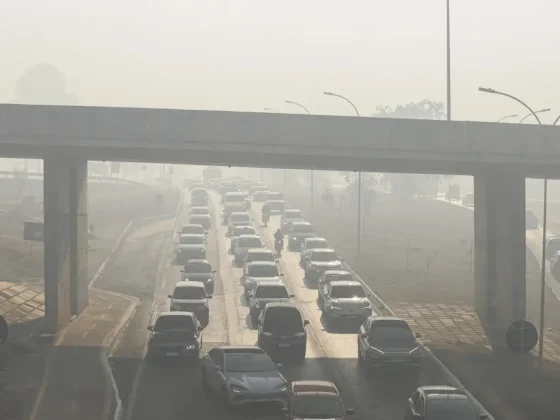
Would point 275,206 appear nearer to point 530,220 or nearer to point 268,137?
point 530,220

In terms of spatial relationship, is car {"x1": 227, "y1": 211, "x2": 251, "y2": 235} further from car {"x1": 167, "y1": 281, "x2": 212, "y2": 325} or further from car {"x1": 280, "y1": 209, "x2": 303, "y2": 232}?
car {"x1": 167, "y1": 281, "x2": 212, "y2": 325}

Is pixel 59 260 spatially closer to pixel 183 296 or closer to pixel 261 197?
pixel 183 296

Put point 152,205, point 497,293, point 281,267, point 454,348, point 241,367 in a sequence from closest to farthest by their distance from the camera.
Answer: point 241,367 → point 454,348 → point 497,293 → point 281,267 → point 152,205

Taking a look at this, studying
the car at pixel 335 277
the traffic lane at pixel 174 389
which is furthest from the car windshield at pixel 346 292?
the traffic lane at pixel 174 389

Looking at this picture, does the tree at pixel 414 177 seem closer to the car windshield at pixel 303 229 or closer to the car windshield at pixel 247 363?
the car windshield at pixel 303 229

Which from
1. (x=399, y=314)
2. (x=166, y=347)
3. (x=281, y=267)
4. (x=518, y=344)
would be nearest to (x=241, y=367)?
(x=166, y=347)

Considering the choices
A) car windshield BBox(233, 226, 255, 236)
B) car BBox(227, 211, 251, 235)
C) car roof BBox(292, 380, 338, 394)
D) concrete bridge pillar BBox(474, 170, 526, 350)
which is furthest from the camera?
car BBox(227, 211, 251, 235)

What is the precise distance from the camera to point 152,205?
11225cm

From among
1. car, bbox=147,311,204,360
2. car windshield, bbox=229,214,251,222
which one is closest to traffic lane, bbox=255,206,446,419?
car, bbox=147,311,204,360

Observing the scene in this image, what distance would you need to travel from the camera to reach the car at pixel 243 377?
2578 centimetres

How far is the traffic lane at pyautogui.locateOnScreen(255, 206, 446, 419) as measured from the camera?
28109 millimetres

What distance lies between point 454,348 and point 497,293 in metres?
7.45

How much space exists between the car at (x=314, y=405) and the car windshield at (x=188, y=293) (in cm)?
2035

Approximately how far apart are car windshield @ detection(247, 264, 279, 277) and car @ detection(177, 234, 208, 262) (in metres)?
11.6
